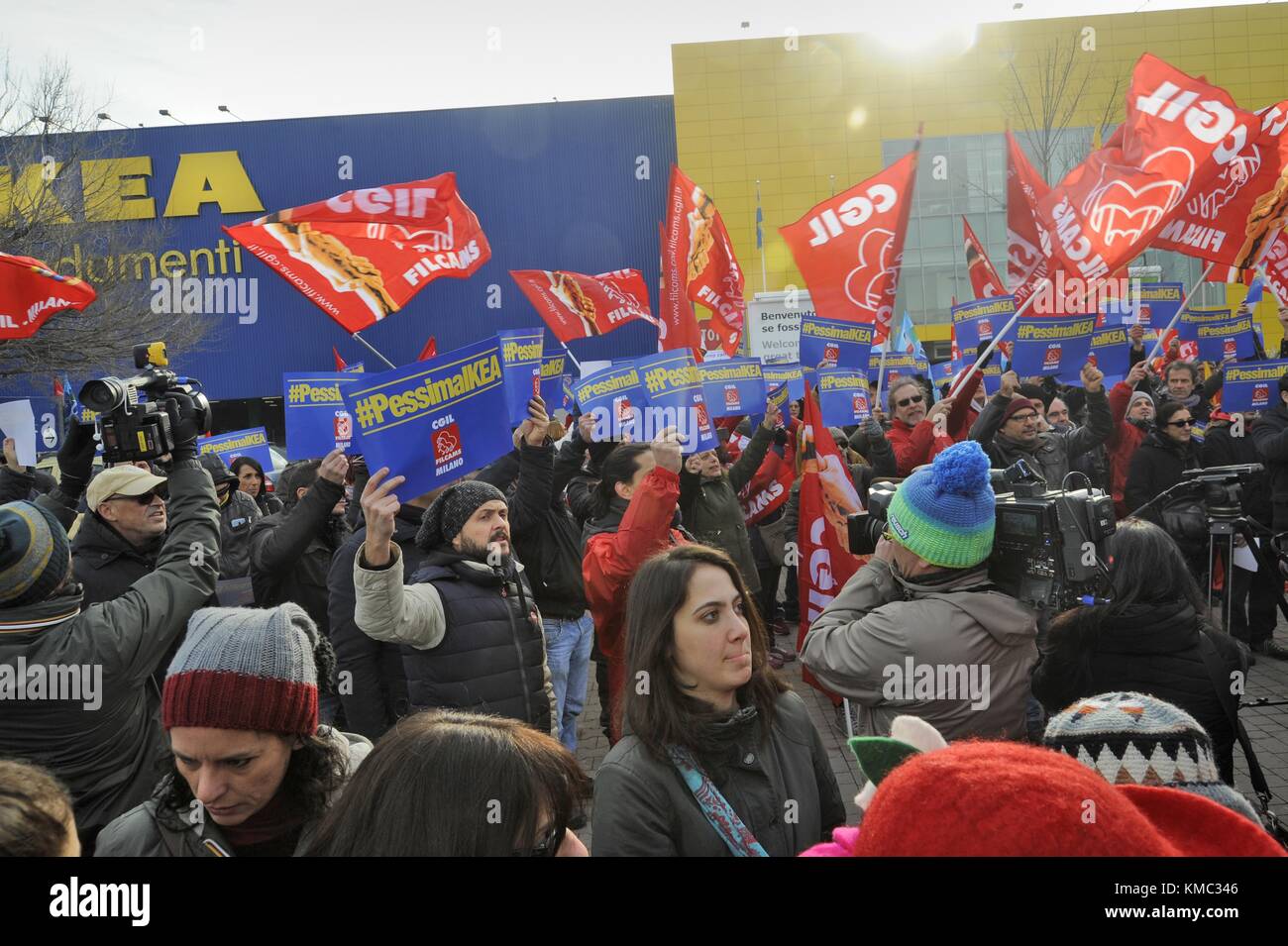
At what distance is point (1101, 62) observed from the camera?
2422cm

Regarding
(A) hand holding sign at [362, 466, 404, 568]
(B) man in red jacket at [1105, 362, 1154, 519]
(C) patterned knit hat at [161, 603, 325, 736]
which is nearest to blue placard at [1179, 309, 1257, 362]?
(B) man in red jacket at [1105, 362, 1154, 519]

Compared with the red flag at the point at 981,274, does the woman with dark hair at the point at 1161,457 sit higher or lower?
lower

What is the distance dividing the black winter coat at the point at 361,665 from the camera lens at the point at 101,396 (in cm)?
112

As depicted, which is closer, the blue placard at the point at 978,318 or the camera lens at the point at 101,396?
the camera lens at the point at 101,396

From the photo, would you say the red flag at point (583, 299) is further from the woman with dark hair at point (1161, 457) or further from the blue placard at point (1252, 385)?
the blue placard at point (1252, 385)

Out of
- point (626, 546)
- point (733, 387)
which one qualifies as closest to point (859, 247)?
point (733, 387)

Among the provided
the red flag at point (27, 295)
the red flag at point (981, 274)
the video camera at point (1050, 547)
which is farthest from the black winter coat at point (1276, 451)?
the red flag at point (27, 295)

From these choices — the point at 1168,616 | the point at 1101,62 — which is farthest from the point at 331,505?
the point at 1101,62

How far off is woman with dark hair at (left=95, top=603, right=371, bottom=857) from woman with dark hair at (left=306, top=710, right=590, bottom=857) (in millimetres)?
450

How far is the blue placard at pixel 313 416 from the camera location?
6734mm
